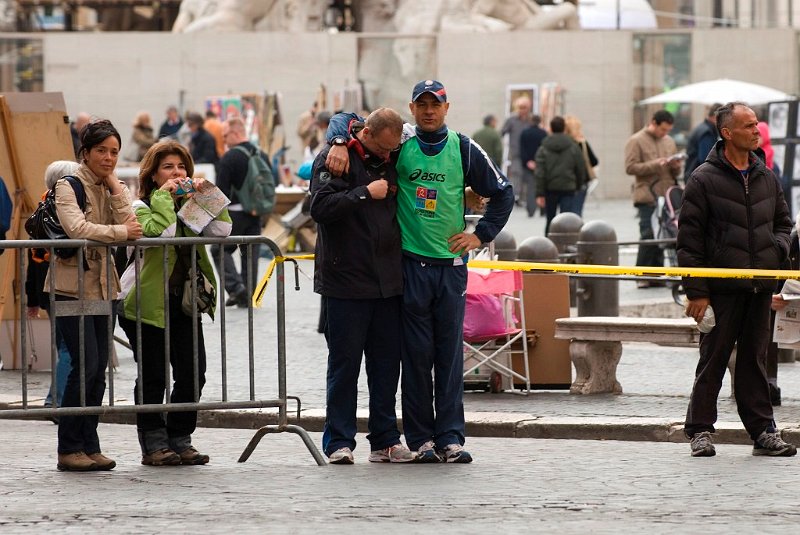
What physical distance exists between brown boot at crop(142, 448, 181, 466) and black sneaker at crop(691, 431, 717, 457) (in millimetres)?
2522

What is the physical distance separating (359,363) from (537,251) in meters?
4.16

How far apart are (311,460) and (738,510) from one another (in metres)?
2.51

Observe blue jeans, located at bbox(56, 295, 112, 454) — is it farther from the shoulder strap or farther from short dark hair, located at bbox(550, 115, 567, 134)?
short dark hair, located at bbox(550, 115, 567, 134)

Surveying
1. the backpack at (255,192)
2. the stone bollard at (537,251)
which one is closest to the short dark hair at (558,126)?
the backpack at (255,192)

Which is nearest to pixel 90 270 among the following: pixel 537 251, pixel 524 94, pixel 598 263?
pixel 537 251

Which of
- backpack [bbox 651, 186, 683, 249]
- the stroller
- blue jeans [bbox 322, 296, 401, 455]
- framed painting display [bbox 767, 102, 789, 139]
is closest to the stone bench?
blue jeans [bbox 322, 296, 401, 455]

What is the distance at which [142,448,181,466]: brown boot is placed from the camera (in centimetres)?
864

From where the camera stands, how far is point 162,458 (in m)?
8.64

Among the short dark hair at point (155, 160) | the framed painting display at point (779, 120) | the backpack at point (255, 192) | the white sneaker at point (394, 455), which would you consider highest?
the framed painting display at point (779, 120)

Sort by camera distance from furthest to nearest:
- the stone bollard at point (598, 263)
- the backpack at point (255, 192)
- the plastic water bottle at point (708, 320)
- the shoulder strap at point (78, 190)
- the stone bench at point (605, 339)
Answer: the backpack at point (255, 192) < the stone bollard at point (598, 263) < the stone bench at point (605, 339) < the plastic water bottle at point (708, 320) < the shoulder strap at point (78, 190)

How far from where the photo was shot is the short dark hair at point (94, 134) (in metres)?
8.45

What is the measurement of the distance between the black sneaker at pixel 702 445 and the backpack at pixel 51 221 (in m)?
3.14

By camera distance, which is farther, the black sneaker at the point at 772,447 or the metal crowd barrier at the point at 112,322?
the black sneaker at the point at 772,447

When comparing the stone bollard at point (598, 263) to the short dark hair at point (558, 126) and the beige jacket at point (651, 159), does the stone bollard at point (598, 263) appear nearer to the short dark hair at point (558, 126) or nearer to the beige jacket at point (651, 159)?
the beige jacket at point (651, 159)
